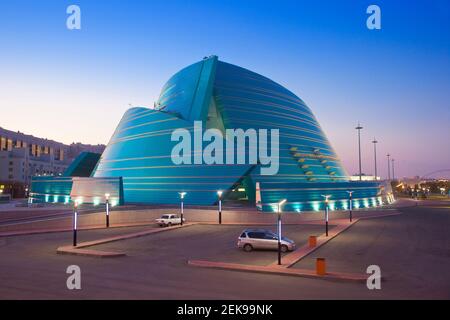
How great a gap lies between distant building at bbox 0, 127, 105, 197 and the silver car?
106 metres

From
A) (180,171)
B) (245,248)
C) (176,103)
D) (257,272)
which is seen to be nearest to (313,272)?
(257,272)

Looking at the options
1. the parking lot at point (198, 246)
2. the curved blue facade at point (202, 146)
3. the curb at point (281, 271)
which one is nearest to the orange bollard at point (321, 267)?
the curb at point (281, 271)

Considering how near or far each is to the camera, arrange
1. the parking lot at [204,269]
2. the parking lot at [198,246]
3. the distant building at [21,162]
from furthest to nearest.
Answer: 1. the distant building at [21,162]
2. the parking lot at [198,246]
3. the parking lot at [204,269]

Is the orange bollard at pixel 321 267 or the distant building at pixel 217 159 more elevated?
the distant building at pixel 217 159

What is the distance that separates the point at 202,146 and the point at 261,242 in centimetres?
2845

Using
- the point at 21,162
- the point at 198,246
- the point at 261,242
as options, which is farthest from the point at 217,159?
the point at 21,162

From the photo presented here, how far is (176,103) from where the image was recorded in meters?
63.1

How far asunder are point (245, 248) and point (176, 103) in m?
41.9

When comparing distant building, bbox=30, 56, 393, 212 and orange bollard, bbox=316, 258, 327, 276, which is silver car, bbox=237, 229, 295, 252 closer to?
orange bollard, bbox=316, 258, 327, 276

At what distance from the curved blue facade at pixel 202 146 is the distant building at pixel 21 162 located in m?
71.0

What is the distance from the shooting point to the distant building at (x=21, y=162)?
408 ft

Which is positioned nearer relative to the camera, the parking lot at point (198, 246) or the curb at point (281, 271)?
the curb at point (281, 271)

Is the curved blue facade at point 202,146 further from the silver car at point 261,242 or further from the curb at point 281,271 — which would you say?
the curb at point 281,271
